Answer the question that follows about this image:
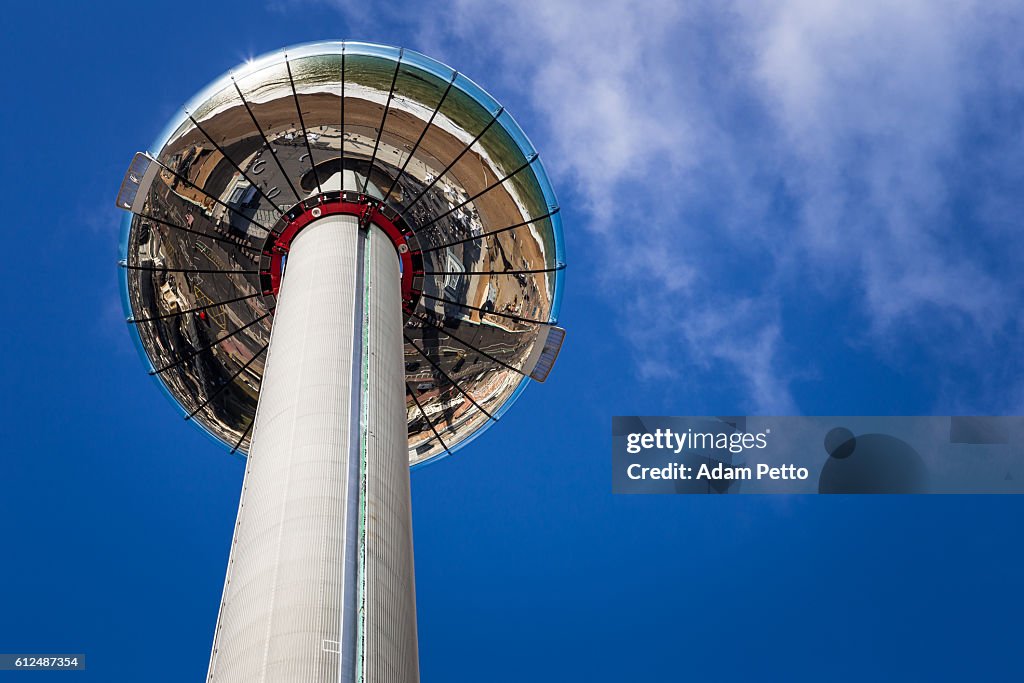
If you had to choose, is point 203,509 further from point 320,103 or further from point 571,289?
point 320,103

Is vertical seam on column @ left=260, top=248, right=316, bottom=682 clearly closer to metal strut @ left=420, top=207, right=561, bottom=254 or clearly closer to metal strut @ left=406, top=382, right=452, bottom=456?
metal strut @ left=420, top=207, right=561, bottom=254

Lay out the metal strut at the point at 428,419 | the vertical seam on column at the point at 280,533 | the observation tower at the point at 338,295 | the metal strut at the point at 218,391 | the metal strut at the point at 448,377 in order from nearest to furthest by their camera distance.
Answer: the vertical seam on column at the point at 280,533, the observation tower at the point at 338,295, the metal strut at the point at 448,377, the metal strut at the point at 218,391, the metal strut at the point at 428,419

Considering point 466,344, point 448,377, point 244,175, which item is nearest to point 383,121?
point 244,175

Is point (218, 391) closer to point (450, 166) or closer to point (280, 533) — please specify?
point (450, 166)

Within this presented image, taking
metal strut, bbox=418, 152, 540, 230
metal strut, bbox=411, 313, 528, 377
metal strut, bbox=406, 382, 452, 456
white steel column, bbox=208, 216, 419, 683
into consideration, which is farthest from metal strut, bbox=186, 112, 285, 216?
metal strut, bbox=406, 382, 452, 456

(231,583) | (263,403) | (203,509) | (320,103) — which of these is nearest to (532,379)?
(320,103)

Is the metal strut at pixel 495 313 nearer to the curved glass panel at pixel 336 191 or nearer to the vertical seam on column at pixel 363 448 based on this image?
the curved glass panel at pixel 336 191

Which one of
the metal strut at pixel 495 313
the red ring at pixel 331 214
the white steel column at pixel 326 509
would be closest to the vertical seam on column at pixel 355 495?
the white steel column at pixel 326 509
